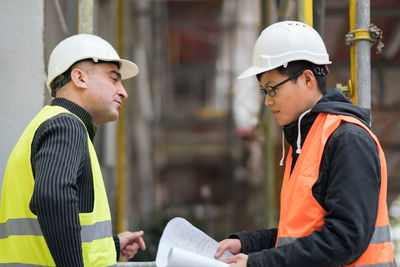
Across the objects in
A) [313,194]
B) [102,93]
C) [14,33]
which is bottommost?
[313,194]

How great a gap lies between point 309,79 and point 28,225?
4.39 feet

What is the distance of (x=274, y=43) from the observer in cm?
224

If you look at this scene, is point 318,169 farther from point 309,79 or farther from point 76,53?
point 76,53

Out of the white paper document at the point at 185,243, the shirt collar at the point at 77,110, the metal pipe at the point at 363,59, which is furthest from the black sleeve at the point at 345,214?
the shirt collar at the point at 77,110

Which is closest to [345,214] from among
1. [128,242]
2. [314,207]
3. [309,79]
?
[314,207]

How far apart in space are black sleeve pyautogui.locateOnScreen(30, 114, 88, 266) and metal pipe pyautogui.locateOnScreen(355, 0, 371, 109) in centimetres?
151

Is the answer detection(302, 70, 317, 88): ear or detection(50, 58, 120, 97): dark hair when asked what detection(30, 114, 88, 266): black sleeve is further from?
detection(302, 70, 317, 88): ear

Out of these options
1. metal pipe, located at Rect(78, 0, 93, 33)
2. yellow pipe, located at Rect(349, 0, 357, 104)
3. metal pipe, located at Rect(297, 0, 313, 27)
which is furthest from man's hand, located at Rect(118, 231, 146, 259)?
metal pipe, located at Rect(297, 0, 313, 27)

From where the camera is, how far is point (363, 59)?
2.68 m

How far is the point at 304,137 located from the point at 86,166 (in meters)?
0.94

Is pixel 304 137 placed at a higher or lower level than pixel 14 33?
lower

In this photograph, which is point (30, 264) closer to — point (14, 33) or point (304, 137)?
point (304, 137)

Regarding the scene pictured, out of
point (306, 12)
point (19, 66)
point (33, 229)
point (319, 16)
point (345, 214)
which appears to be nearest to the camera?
point (345, 214)

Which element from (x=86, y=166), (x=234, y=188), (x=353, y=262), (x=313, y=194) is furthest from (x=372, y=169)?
(x=234, y=188)
